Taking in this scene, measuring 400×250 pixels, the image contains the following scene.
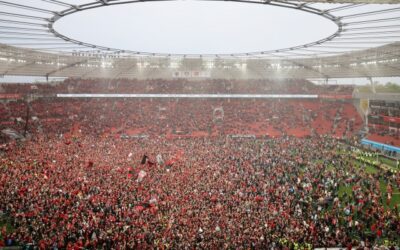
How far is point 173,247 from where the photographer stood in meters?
10.6

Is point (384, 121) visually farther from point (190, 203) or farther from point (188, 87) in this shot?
point (190, 203)

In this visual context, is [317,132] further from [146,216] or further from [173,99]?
[146,216]

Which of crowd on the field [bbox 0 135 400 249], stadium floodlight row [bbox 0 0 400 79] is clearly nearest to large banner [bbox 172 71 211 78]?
stadium floodlight row [bbox 0 0 400 79]

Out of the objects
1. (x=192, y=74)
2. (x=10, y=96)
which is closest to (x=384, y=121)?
(x=192, y=74)

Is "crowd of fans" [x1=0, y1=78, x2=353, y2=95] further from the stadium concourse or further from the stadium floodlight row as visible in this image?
the stadium concourse

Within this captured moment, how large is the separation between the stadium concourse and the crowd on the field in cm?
6

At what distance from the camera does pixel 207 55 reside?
121ft

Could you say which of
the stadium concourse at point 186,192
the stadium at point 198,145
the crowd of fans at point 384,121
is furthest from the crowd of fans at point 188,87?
the crowd of fans at point 384,121

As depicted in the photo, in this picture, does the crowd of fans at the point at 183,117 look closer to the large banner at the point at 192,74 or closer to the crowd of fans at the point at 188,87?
the crowd of fans at the point at 188,87

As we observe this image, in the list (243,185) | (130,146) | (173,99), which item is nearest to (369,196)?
(243,185)

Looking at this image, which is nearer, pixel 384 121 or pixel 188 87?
pixel 384 121

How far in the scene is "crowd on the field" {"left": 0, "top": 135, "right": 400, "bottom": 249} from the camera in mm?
11141

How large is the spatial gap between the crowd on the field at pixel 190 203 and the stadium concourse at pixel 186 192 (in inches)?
2.2

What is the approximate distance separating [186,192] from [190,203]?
4.46 feet
